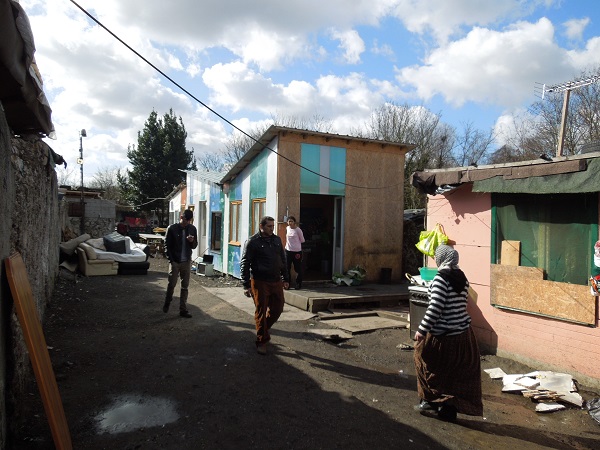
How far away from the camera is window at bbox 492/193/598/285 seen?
499cm

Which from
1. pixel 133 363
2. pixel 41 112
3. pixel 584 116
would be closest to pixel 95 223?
pixel 133 363

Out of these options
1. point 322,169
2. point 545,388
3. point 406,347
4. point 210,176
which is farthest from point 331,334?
point 210,176

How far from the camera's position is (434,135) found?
24.6 meters

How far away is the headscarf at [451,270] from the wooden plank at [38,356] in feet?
11.1

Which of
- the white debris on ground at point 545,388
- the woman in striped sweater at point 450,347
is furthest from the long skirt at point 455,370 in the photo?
the white debris on ground at point 545,388

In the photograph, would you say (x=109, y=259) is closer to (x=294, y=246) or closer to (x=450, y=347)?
(x=294, y=246)

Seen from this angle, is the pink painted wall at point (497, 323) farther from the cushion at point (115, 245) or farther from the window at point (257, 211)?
the cushion at point (115, 245)

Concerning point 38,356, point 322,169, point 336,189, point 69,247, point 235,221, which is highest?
point 322,169

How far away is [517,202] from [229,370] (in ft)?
15.1

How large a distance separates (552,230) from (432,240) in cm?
186

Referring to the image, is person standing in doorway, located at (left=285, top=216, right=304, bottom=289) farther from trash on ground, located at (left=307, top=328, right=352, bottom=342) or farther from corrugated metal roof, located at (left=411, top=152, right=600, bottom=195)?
corrugated metal roof, located at (left=411, top=152, right=600, bottom=195)

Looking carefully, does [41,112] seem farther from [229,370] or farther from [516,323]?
[516,323]

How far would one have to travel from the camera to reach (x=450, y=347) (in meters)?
3.83

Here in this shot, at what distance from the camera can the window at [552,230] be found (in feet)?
16.4
